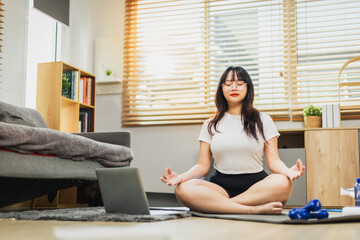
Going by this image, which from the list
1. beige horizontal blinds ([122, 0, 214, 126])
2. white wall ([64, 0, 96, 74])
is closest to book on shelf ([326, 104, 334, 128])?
beige horizontal blinds ([122, 0, 214, 126])

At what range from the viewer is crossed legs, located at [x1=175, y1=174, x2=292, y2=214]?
2.12 m

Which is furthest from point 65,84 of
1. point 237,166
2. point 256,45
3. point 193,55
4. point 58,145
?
point 237,166

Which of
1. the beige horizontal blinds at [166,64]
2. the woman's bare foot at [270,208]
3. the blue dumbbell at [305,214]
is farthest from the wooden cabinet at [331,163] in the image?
the blue dumbbell at [305,214]

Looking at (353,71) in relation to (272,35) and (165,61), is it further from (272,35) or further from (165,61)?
(165,61)

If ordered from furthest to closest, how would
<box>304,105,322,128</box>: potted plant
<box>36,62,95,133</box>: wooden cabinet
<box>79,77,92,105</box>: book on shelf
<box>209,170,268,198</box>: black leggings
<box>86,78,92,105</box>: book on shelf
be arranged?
<box>86,78,92,105</box>: book on shelf
<box>79,77,92,105</box>: book on shelf
<box>304,105,322,128</box>: potted plant
<box>36,62,95,133</box>: wooden cabinet
<box>209,170,268,198</box>: black leggings

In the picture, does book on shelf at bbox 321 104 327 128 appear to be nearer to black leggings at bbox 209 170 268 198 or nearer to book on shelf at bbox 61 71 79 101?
black leggings at bbox 209 170 268 198

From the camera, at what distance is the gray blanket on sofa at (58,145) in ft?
7.19

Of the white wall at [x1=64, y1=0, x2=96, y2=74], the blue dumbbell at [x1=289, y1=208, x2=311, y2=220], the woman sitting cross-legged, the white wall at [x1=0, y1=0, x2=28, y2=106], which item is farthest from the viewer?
the white wall at [x1=64, y1=0, x2=96, y2=74]

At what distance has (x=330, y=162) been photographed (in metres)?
3.66

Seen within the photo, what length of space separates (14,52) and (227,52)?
1.97 meters

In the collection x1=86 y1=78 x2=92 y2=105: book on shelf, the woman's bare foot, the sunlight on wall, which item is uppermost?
the sunlight on wall

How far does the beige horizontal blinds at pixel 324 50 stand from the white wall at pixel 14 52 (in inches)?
94.8

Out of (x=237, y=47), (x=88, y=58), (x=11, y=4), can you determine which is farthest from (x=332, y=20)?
(x=11, y=4)

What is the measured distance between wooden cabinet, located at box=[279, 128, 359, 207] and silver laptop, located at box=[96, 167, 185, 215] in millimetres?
2082
